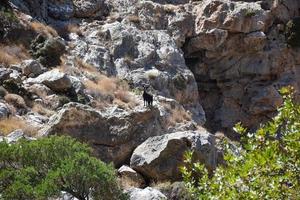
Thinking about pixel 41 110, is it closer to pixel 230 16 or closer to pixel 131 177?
pixel 131 177

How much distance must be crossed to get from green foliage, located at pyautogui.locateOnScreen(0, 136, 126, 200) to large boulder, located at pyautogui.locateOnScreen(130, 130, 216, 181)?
19.0 feet

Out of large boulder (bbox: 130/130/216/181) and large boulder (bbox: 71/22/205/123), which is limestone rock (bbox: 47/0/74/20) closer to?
large boulder (bbox: 71/22/205/123)

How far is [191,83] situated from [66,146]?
20312 mm

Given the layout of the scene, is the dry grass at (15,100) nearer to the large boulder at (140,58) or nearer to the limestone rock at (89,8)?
the large boulder at (140,58)

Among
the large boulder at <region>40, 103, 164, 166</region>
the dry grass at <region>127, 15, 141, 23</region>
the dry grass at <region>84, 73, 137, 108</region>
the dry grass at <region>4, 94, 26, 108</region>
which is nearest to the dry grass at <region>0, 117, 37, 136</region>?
the large boulder at <region>40, 103, 164, 166</region>

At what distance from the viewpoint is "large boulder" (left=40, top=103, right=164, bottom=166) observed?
1866 cm

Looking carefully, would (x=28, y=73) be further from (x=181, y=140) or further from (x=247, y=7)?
(x=247, y=7)

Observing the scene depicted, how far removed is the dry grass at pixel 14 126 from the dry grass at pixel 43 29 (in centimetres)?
973

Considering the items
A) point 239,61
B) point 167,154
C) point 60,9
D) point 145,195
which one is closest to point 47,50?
point 60,9

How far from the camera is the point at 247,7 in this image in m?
37.4

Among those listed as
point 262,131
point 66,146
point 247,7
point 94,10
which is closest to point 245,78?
point 247,7

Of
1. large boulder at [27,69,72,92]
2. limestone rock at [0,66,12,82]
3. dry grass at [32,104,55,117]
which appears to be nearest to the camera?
dry grass at [32,104,55,117]

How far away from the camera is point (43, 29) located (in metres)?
28.0

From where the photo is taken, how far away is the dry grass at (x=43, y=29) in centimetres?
2764
